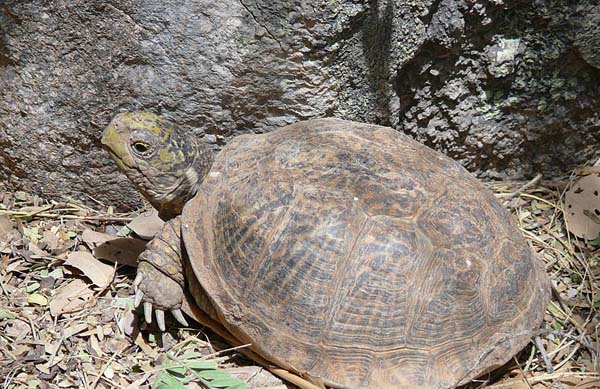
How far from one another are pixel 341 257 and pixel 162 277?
729 mm

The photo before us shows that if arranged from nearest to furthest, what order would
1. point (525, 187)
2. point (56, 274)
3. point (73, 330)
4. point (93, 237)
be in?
1. point (73, 330)
2. point (56, 274)
3. point (93, 237)
4. point (525, 187)

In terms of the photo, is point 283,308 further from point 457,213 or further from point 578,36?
point 578,36

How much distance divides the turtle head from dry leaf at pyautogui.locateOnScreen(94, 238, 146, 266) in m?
0.38

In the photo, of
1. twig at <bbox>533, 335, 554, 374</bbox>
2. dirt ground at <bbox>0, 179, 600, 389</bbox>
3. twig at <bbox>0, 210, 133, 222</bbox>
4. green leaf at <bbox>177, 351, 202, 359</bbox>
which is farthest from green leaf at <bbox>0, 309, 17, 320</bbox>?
twig at <bbox>533, 335, 554, 374</bbox>

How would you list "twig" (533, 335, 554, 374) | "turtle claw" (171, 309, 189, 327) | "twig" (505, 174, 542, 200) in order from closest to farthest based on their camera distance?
"twig" (533, 335, 554, 374)
"turtle claw" (171, 309, 189, 327)
"twig" (505, 174, 542, 200)

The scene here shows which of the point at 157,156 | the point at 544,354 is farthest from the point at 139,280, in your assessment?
the point at 544,354

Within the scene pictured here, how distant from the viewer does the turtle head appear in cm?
260

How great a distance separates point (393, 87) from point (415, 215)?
0.82 m

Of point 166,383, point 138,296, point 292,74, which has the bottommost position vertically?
point 166,383

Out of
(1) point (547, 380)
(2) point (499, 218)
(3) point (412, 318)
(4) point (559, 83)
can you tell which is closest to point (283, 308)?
(3) point (412, 318)

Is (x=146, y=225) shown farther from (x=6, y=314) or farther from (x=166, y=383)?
(x=166, y=383)

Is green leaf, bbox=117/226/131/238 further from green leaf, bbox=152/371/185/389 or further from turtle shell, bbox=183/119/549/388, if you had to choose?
green leaf, bbox=152/371/185/389

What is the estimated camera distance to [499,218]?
101 inches

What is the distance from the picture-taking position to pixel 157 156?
2.63 meters
